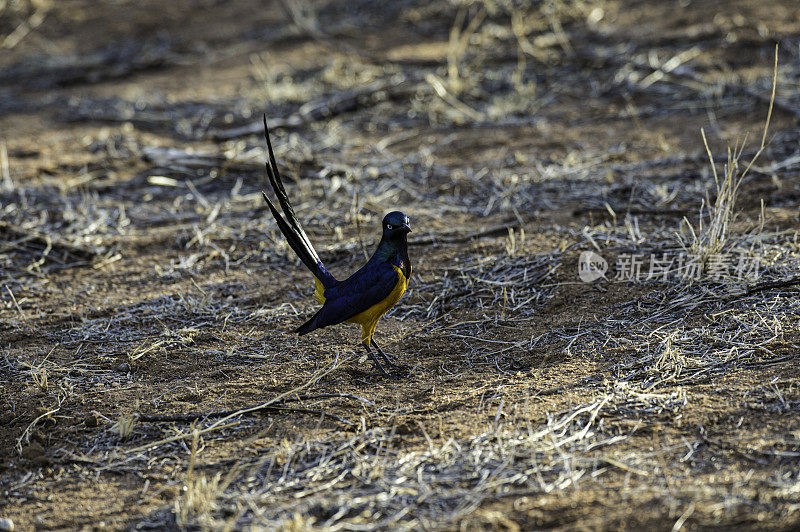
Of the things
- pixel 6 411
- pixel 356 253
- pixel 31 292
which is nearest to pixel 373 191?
pixel 356 253

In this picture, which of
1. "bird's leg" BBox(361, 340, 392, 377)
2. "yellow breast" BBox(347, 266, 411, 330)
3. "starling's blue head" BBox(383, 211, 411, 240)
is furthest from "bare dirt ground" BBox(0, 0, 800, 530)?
"starling's blue head" BBox(383, 211, 411, 240)

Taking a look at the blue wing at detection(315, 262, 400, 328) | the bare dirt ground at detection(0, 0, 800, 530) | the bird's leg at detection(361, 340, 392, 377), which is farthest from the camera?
the bird's leg at detection(361, 340, 392, 377)

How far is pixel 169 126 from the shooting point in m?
7.88

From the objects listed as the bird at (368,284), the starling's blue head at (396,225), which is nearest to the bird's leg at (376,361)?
the bird at (368,284)

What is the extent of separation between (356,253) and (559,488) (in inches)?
107

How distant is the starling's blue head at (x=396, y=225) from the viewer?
361 cm

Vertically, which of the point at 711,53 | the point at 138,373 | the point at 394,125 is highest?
the point at 711,53

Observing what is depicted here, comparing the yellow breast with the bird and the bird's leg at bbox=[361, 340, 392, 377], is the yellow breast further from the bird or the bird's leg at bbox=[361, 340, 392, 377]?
the bird's leg at bbox=[361, 340, 392, 377]

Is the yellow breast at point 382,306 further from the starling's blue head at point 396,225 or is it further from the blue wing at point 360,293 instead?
the starling's blue head at point 396,225

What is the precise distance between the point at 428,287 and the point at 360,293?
3.51 ft

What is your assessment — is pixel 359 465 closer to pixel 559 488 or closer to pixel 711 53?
pixel 559 488

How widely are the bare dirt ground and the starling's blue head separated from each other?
69cm

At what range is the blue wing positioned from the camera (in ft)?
11.7

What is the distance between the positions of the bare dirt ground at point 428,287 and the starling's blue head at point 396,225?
685mm
